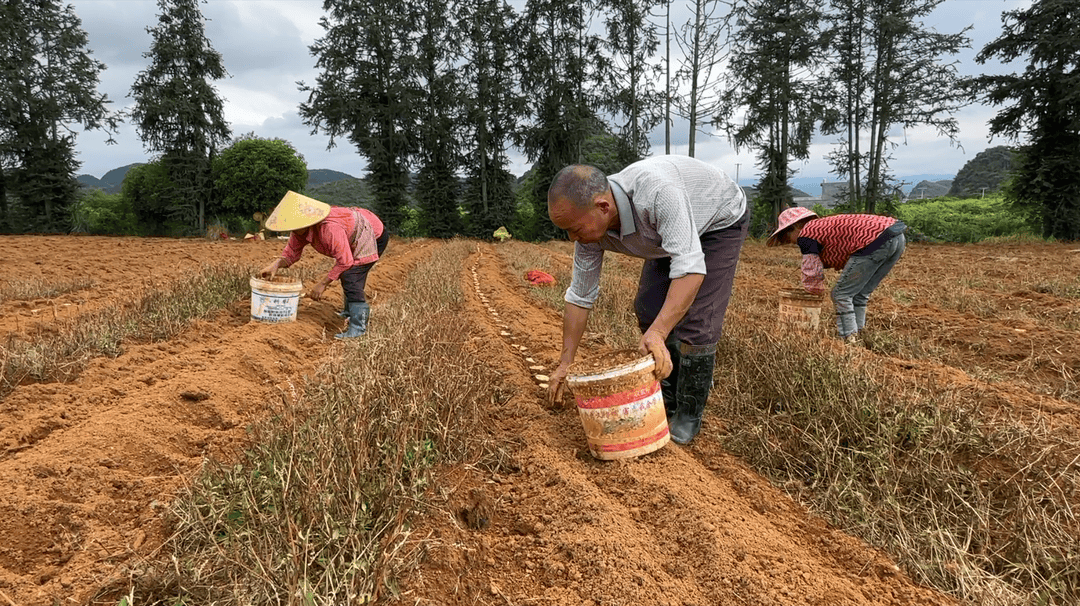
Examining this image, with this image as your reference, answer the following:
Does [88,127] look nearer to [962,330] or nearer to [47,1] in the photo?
[47,1]

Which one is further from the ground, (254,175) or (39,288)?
(254,175)

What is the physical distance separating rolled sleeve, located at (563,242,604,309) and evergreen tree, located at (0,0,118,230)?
2642 cm

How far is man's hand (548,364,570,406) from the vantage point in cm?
306

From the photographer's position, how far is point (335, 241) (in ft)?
16.3

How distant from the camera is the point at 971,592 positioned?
1749mm

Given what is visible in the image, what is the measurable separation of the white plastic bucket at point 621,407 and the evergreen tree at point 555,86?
22.7 meters

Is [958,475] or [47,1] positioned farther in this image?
[47,1]

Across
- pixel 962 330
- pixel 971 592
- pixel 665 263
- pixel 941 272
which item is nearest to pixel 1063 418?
pixel 971 592

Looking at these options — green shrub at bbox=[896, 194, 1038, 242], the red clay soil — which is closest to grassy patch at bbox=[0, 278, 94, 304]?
the red clay soil

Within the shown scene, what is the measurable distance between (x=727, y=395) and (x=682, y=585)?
5.76ft

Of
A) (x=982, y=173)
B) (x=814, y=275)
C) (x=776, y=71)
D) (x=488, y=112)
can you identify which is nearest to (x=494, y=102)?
(x=488, y=112)

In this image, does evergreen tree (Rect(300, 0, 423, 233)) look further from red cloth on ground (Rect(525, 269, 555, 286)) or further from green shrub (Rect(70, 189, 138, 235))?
red cloth on ground (Rect(525, 269, 555, 286))

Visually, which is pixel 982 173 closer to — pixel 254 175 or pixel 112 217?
pixel 254 175

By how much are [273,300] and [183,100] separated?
889 inches
